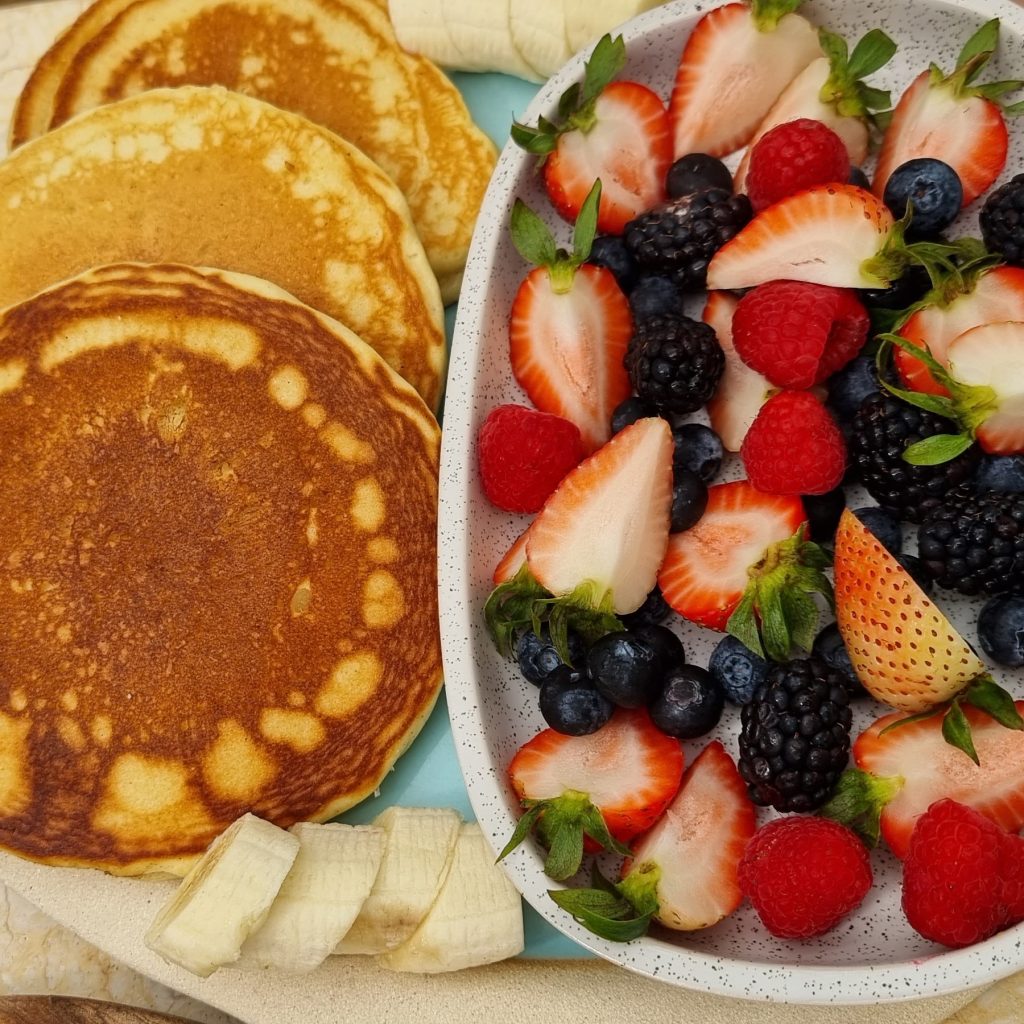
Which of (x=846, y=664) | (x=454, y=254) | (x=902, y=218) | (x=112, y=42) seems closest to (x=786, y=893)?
(x=846, y=664)

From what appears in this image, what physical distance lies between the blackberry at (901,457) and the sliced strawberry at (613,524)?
0.83ft

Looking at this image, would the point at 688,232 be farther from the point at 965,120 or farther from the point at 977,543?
the point at 977,543

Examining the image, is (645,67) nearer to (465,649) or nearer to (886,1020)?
(465,649)

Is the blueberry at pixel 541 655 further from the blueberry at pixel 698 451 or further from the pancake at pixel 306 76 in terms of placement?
the pancake at pixel 306 76

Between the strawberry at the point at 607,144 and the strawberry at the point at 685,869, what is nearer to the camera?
the strawberry at the point at 685,869

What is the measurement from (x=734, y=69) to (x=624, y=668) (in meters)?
0.87

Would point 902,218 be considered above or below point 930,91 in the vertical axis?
below

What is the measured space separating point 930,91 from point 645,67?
1.35 ft

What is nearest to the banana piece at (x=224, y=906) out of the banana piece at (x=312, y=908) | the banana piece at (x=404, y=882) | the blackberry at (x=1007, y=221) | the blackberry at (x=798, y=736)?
the banana piece at (x=312, y=908)

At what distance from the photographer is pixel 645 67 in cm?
149

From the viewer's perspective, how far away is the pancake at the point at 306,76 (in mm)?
1602

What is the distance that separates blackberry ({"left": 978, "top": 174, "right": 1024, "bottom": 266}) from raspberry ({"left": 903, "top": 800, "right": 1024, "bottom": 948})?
0.69 meters

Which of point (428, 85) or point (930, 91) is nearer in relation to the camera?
point (930, 91)

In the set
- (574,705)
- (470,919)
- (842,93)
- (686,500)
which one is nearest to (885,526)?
(686,500)
